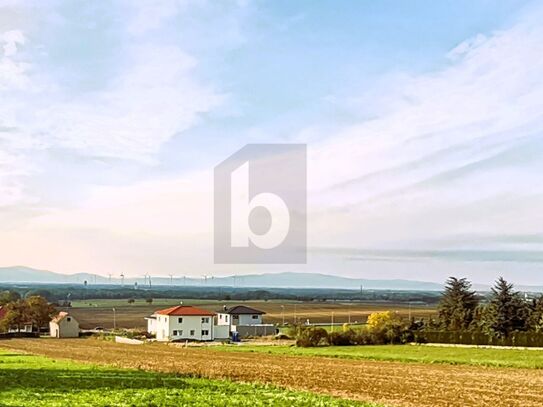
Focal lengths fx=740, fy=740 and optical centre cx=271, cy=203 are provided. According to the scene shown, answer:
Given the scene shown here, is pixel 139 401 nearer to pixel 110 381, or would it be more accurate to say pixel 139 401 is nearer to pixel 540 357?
pixel 110 381

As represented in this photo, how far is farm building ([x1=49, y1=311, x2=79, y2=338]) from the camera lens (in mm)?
92125

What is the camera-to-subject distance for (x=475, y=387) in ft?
101

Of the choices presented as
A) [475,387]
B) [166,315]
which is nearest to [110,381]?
[475,387]

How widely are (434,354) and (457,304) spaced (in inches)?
1042

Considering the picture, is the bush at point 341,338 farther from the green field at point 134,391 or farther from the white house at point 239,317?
the green field at point 134,391

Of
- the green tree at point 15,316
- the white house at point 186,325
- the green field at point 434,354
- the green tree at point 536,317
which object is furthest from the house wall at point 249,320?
the green tree at point 536,317

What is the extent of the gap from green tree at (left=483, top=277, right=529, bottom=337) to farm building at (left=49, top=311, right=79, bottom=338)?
2000 inches

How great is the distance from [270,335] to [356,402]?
6231cm

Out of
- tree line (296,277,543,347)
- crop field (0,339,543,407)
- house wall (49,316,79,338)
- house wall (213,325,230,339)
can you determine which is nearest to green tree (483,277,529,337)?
tree line (296,277,543,347)

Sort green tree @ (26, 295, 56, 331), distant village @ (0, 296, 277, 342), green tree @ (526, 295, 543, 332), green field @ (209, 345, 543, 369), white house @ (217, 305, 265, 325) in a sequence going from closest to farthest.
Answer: green field @ (209, 345, 543, 369), green tree @ (526, 295, 543, 332), distant village @ (0, 296, 277, 342), white house @ (217, 305, 265, 325), green tree @ (26, 295, 56, 331)

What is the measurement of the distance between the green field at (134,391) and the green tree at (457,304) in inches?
1940

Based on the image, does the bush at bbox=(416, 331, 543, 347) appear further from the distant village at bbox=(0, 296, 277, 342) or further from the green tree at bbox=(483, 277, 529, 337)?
the distant village at bbox=(0, 296, 277, 342)

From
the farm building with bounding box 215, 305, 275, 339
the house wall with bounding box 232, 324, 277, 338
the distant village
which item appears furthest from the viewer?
the house wall with bounding box 232, 324, 277, 338

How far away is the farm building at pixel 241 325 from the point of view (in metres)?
86.8
